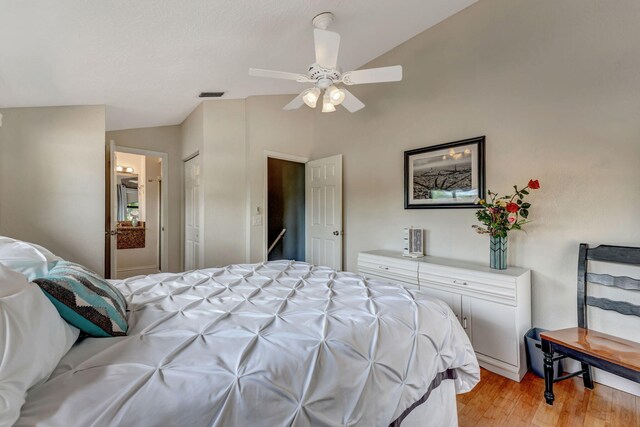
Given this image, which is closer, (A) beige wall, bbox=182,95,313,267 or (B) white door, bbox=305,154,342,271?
(A) beige wall, bbox=182,95,313,267

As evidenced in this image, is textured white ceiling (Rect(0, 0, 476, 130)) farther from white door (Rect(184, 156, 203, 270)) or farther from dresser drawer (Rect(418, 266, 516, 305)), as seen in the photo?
dresser drawer (Rect(418, 266, 516, 305))

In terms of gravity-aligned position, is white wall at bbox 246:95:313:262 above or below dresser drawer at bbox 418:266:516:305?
above

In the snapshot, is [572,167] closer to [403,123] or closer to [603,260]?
[603,260]

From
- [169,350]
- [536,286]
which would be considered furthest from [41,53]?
[536,286]

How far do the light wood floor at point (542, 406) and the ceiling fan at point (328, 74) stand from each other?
2307 millimetres

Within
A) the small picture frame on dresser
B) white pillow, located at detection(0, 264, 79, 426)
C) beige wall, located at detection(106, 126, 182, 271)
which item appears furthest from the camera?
beige wall, located at detection(106, 126, 182, 271)

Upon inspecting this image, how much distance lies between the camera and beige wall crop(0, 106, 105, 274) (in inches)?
102

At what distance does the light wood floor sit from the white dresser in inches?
7.2

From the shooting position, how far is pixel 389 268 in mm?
2939

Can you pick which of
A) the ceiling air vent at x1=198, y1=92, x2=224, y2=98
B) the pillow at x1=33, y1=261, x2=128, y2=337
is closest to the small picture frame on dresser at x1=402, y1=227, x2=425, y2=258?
the pillow at x1=33, y1=261, x2=128, y2=337

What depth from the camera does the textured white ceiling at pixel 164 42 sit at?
5.72 ft

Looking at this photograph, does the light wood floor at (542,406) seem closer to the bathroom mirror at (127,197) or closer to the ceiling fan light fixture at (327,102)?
the ceiling fan light fixture at (327,102)

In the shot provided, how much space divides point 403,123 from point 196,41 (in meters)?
2.20

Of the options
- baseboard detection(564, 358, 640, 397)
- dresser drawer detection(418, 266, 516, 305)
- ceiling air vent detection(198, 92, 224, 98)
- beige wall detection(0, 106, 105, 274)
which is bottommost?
baseboard detection(564, 358, 640, 397)
